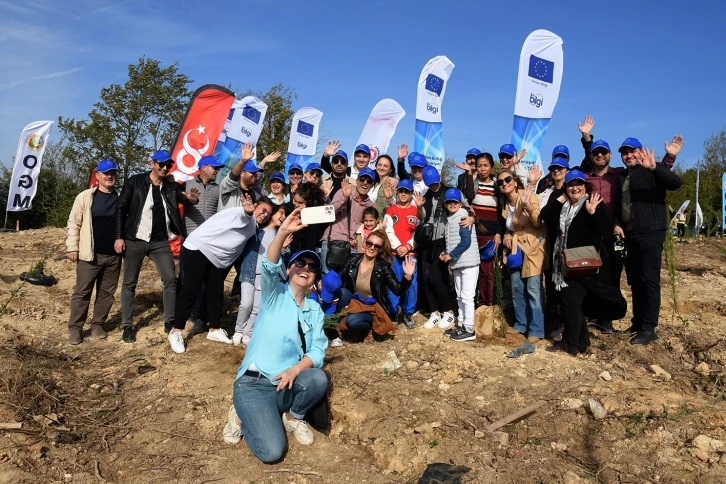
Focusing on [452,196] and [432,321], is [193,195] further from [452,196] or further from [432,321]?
[432,321]

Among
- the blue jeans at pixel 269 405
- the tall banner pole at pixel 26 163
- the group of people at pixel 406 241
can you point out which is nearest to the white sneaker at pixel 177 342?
the group of people at pixel 406 241

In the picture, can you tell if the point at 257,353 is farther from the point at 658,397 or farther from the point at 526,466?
the point at 658,397

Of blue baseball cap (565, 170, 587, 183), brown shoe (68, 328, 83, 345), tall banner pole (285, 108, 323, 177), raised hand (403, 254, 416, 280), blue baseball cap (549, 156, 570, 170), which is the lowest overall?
brown shoe (68, 328, 83, 345)

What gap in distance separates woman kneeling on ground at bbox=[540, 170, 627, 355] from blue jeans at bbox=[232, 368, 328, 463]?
2.64 meters

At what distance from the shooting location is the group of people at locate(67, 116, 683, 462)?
5.18m

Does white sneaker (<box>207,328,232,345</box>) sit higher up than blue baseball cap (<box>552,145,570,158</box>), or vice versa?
blue baseball cap (<box>552,145,570,158</box>)

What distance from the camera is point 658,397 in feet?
13.6

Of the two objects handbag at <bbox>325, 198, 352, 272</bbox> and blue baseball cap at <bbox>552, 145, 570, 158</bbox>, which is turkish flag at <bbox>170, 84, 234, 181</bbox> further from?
blue baseball cap at <bbox>552, 145, 570, 158</bbox>

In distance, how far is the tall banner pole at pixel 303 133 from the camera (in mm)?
10898

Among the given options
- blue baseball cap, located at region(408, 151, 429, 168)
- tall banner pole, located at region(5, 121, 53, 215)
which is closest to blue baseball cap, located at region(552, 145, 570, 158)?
blue baseball cap, located at region(408, 151, 429, 168)

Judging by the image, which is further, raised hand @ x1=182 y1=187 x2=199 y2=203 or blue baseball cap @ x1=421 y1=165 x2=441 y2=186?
blue baseball cap @ x1=421 y1=165 x2=441 y2=186

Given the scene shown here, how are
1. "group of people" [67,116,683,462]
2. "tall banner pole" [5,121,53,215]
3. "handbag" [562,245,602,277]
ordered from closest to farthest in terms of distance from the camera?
"handbag" [562,245,602,277]
"group of people" [67,116,683,462]
"tall banner pole" [5,121,53,215]

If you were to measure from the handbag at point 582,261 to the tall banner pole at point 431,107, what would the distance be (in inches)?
173

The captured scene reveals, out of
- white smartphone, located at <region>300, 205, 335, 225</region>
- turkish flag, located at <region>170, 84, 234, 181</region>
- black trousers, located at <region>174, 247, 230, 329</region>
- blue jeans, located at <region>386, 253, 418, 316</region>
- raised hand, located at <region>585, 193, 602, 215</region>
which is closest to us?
white smartphone, located at <region>300, 205, 335, 225</region>
